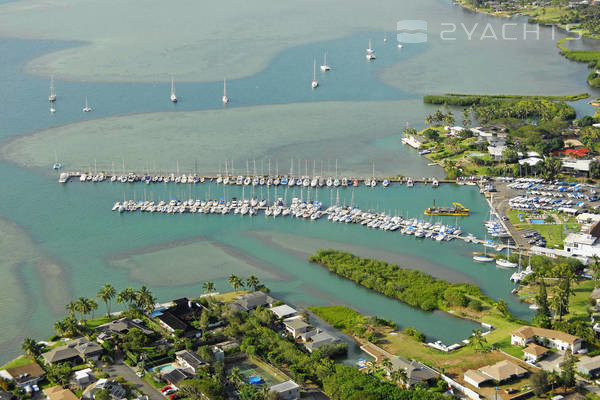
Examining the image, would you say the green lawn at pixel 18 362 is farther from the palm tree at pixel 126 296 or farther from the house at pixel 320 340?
the house at pixel 320 340

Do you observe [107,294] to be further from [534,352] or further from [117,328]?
[534,352]

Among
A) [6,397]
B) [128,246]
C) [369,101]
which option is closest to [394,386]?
[6,397]

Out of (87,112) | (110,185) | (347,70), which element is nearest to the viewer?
(110,185)

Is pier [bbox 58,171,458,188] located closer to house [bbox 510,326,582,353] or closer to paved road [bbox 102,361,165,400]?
house [bbox 510,326,582,353]

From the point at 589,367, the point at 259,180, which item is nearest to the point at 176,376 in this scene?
the point at 589,367

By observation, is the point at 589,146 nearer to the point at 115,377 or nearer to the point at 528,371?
the point at 528,371

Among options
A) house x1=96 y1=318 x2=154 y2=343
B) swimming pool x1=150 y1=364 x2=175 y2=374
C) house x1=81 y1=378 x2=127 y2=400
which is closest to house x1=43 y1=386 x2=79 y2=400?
house x1=81 y1=378 x2=127 y2=400

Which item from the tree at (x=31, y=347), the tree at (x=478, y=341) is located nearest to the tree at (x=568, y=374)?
the tree at (x=478, y=341)
